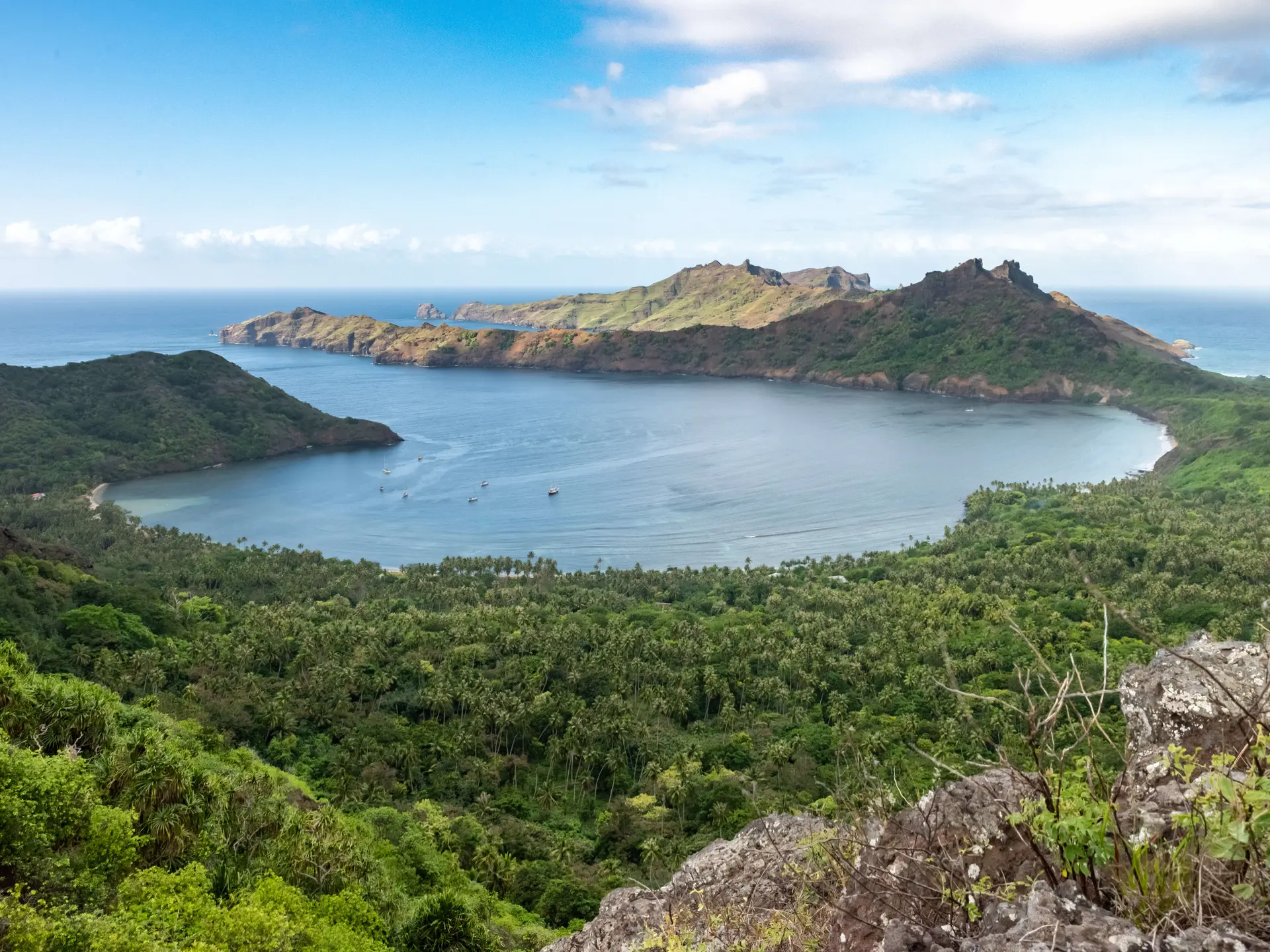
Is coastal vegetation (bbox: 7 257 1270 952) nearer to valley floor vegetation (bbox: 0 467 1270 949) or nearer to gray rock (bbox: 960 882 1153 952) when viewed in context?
valley floor vegetation (bbox: 0 467 1270 949)

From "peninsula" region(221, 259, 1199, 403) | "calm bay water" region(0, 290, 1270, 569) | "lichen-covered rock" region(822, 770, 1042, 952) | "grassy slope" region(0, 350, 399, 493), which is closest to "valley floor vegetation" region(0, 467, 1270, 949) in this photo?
"lichen-covered rock" region(822, 770, 1042, 952)

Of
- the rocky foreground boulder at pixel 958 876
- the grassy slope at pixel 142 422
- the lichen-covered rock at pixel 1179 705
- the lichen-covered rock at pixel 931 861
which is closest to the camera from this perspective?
the rocky foreground boulder at pixel 958 876

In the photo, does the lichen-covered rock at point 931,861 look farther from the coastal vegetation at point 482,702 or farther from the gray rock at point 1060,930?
the coastal vegetation at point 482,702

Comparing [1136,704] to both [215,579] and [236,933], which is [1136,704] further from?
[215,579]

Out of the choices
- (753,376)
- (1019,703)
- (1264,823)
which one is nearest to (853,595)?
(1019,703)

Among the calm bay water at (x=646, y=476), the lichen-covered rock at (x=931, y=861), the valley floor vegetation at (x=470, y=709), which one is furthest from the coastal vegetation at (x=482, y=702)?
the calm bay water at (x=646, y=476)
